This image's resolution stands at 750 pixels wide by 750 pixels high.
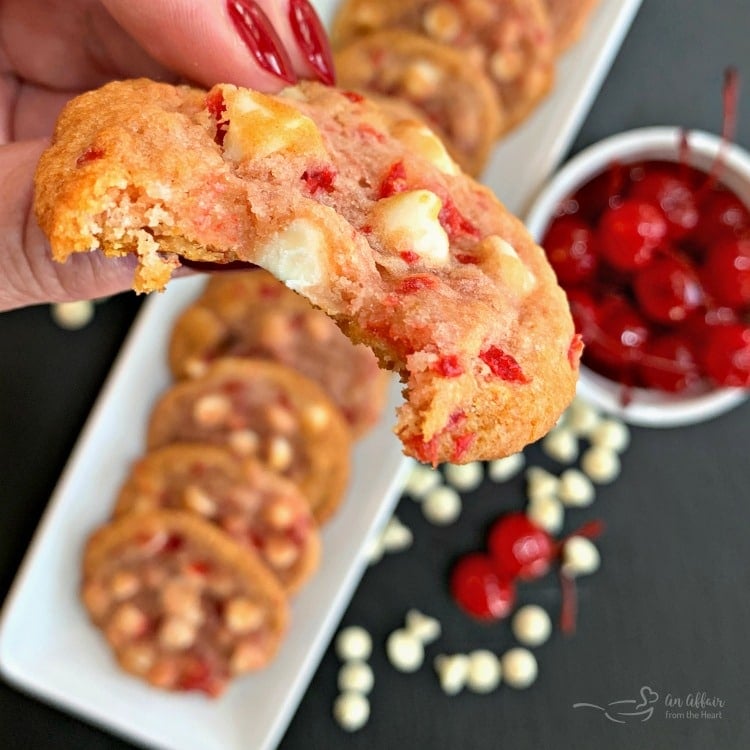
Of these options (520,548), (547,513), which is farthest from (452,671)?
(547,513)

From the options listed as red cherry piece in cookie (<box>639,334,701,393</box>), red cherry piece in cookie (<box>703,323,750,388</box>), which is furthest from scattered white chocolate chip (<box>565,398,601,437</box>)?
red cherry piece in cookie (<box>703,323,750,388</box>)

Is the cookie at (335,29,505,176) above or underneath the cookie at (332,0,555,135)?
underneath

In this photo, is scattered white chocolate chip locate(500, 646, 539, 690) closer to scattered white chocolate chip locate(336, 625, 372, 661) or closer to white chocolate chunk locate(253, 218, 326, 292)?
scattered white chocolate chip locate(336, 625, 372, 661)

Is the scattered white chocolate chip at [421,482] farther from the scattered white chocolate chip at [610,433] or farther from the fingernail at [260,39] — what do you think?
the fingernail at [260,39]

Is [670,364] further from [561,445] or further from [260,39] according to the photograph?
[260,39]

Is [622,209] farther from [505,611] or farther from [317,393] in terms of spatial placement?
[505,611]

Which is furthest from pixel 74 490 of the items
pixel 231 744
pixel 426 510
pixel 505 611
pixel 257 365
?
pixel 505 611
